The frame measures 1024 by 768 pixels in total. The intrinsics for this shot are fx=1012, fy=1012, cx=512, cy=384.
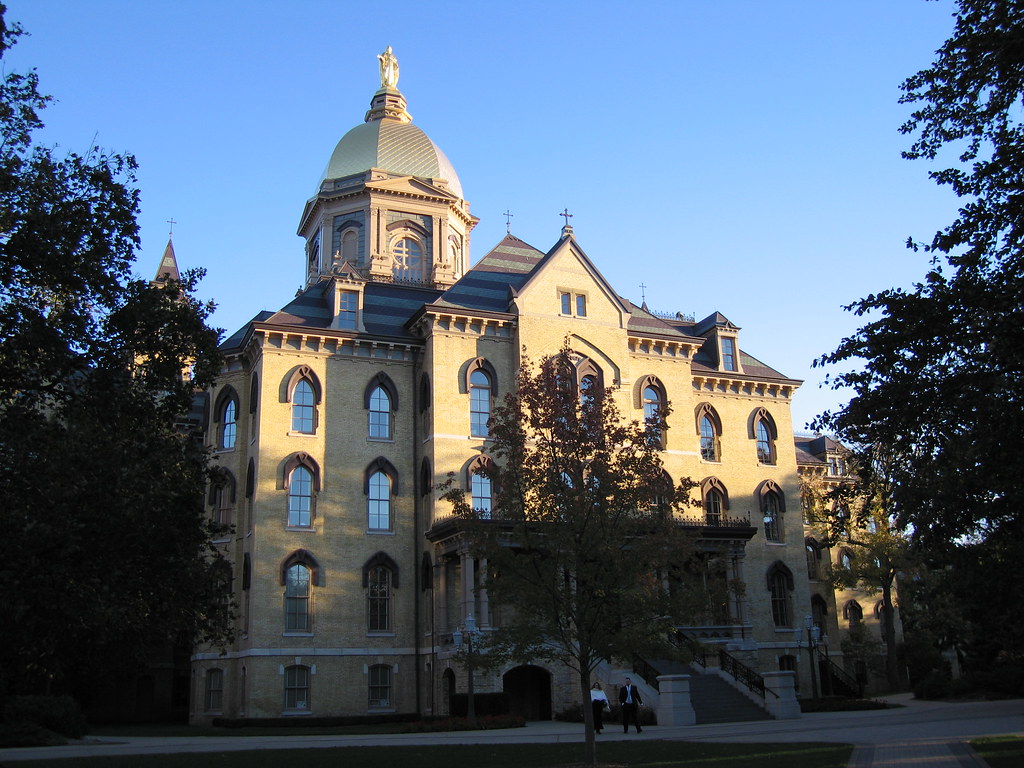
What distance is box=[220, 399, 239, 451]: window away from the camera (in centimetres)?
4159

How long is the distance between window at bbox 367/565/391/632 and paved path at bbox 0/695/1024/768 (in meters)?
8.35

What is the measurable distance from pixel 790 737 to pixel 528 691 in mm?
15395

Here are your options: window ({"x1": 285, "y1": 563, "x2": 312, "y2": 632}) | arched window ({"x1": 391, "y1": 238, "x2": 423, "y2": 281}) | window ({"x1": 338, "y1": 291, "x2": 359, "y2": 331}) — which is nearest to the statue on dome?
arched window ({"x1": 391, "y1": 238, "x2": 423, "y2": 281})

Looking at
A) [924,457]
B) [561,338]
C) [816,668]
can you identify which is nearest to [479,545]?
[924,457]

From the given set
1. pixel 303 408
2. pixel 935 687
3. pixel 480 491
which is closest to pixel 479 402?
pixel 480 491

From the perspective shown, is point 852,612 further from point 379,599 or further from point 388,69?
point 388,69

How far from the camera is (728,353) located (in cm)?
4850

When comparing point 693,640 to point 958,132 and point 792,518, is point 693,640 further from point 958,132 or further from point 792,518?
point 792,518

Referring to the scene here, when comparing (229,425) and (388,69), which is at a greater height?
(388,69)

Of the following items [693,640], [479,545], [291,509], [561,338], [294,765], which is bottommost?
[294,765]

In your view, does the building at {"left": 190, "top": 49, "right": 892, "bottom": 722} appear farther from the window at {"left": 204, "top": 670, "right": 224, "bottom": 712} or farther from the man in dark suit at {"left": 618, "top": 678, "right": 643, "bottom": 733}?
the man in dark suit at {"left": 618, "top": 678, "right": 643, "bottom": 733}

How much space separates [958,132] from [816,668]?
3247 cm

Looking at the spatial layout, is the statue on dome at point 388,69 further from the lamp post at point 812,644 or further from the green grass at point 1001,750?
the green grass at point 1001,750

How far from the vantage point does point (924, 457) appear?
1692 cm
